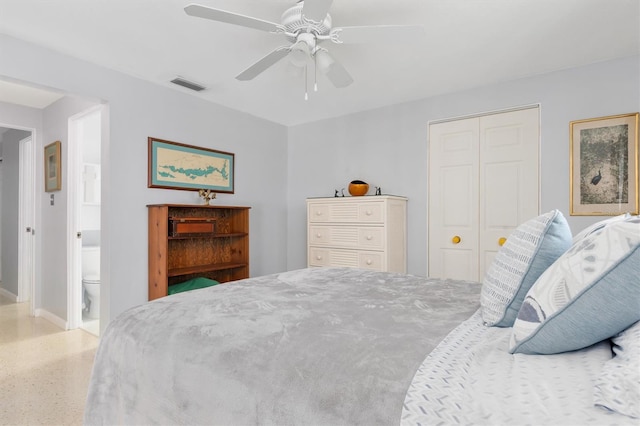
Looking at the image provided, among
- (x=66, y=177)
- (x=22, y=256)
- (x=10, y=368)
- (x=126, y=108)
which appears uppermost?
(x=126, y=108)

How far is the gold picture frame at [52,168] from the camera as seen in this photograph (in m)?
3.71

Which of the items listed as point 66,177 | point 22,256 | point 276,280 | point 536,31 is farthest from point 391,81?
point 22,256

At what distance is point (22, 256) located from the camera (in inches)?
182

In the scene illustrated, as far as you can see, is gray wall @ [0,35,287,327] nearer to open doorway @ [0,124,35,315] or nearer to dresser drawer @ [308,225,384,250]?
open doorway @ [0,124,35,315]

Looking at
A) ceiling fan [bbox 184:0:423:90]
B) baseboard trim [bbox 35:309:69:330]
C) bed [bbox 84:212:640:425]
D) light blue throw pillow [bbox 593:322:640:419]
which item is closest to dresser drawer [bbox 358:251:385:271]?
ceiling fan [bbox 184:0:423:90]

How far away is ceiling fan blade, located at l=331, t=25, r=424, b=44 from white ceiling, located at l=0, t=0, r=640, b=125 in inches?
10.4

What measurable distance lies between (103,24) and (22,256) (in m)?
3.79

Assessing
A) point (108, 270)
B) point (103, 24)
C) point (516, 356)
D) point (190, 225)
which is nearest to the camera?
point (516, 356)

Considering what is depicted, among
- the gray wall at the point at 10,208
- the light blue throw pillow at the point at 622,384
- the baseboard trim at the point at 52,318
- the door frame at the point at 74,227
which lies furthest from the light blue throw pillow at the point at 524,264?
the gray wall at the point at 10,208

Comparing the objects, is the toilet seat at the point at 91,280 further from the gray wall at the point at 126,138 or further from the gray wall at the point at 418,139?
the gray wall at the point at 418,139

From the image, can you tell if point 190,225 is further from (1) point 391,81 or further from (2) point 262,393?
(2) point 262,393

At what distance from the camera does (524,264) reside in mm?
1066

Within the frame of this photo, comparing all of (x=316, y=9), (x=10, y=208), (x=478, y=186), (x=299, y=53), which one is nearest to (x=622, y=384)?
(x=316, y=9)

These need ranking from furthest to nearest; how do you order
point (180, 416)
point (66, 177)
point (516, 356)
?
1. point (66, 177)
2. point (180, 416)
3. point (516, 356)
